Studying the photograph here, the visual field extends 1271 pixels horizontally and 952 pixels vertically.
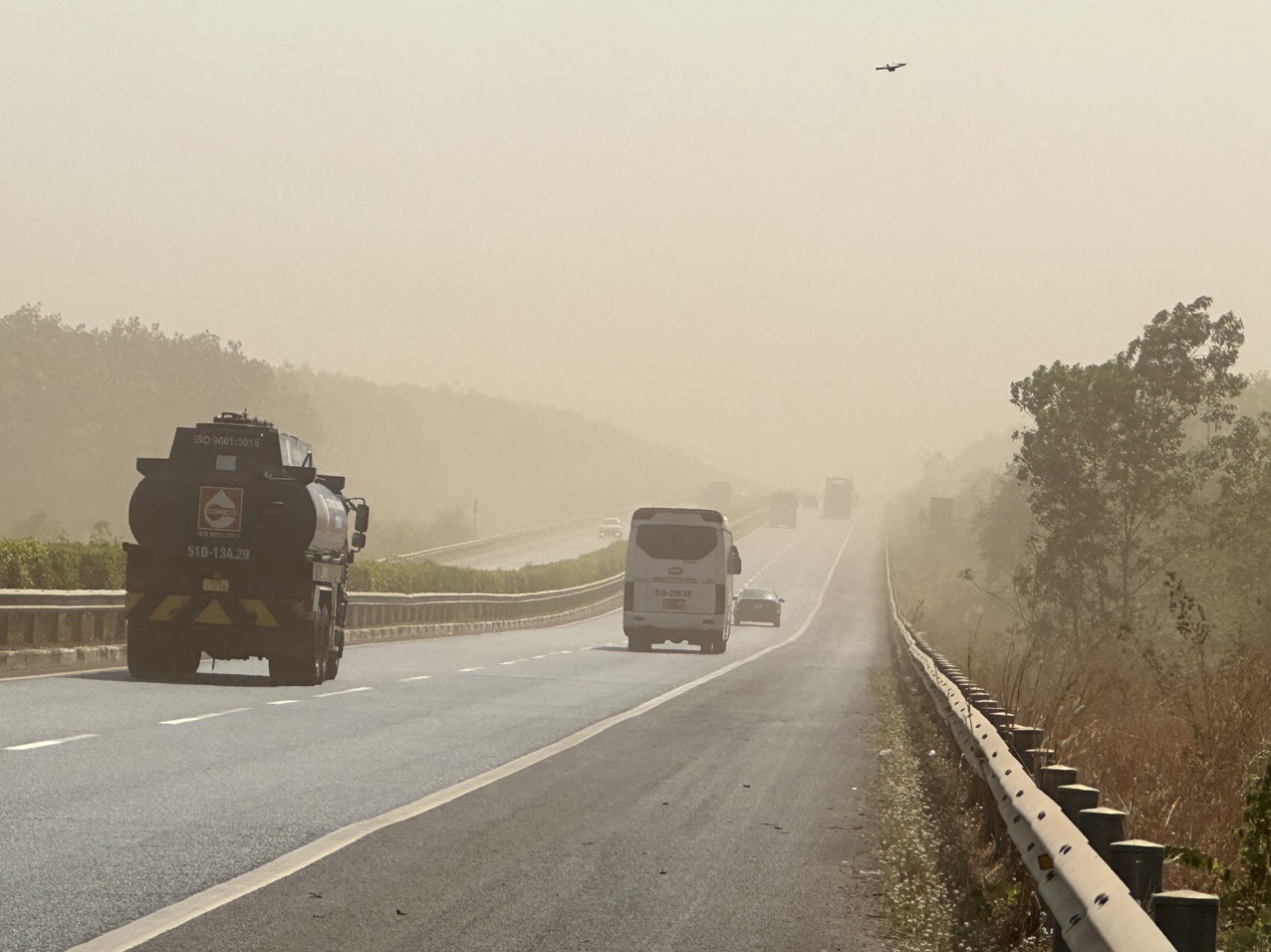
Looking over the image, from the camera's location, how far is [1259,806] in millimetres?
7230

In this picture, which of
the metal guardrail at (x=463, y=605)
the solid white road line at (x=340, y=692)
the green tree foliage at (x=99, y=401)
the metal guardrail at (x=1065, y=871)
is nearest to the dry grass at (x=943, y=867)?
the metal guardrail at (x=1065, y=871)

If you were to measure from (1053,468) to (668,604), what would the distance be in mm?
12148

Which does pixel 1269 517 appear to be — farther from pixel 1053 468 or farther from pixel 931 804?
pixel 931 804

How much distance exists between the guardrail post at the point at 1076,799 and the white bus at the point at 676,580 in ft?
114

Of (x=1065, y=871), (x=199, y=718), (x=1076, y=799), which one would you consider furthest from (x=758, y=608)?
(x=1065, y=871)

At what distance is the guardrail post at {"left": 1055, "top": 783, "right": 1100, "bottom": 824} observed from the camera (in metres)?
5.89

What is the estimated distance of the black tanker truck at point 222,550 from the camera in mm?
20781

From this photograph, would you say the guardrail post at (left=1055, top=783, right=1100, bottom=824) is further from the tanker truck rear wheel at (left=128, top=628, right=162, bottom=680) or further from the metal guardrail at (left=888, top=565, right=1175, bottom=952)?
the tanker truck rear wheel at (left=128, top=628, right=162, bottom=680)

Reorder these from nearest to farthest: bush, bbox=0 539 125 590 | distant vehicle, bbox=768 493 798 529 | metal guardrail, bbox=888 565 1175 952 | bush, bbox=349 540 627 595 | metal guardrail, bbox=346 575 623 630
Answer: metal guardrail, bbox=888 565 1175 952 < bush, bbox=0 539 125 590 < metal guardrail, bbox=346 575 623 630 < bush, bbox=349 540 627 595 < distant vehicle, bbox=768 493 798 529

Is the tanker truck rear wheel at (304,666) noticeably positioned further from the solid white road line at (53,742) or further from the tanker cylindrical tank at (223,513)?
the solid white road line at (53,742)

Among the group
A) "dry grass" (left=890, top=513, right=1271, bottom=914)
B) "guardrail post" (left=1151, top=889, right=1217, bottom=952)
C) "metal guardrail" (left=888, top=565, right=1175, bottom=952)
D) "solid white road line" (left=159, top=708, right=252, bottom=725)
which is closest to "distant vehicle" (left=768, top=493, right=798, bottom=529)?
"dry grass" (left=890, top=513, right=1271, bottom=914)

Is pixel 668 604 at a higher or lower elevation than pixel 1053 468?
lower

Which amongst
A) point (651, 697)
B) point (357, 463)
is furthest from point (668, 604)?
point (357, 463)

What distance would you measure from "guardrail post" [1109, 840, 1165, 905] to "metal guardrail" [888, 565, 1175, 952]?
1.5 inches
